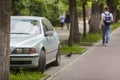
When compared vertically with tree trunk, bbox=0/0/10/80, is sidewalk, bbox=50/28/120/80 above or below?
below

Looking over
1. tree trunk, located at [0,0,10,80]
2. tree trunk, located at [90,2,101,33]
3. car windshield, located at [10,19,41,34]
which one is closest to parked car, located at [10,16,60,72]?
car windshield, located at [10,19,41,34]

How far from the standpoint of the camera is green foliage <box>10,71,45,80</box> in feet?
34.0

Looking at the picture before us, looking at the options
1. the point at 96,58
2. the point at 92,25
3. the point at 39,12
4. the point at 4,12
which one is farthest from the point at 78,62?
the point at 39,12

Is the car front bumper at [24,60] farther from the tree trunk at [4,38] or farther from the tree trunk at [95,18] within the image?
the tree trunk at [95,18]

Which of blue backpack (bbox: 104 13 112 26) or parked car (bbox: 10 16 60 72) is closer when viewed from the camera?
parked car (bbox: 10 16 60 72)

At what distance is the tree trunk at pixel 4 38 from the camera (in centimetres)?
875

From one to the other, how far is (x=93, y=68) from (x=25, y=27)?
91.5 inches

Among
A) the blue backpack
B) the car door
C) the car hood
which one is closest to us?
the car hood

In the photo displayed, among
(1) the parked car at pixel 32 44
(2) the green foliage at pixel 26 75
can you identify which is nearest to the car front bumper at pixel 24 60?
(1) the parked car at pixel 32 44

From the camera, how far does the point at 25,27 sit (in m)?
12.6

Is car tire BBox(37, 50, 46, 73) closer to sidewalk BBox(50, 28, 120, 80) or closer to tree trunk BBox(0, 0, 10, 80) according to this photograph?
sidewalk BBox(50, 28, 120, 80)

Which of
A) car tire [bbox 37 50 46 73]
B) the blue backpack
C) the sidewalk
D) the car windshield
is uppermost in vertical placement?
the car windshield

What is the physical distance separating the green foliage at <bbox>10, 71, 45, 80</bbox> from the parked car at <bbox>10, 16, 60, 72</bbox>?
194 millimetres

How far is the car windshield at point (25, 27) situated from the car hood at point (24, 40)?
1.56ft
